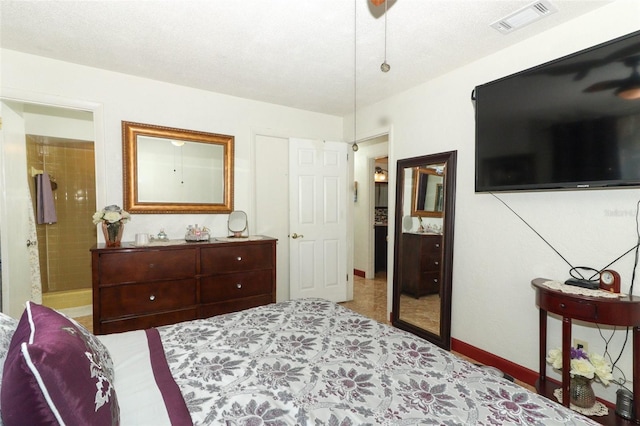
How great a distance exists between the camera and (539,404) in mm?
1032

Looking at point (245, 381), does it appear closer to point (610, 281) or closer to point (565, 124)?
point (610, 281)

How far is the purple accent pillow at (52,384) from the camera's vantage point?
67cm

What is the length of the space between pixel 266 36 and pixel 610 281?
9.07ft

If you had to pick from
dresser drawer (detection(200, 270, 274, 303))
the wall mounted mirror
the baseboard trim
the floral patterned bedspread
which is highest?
the wall mounted mirror

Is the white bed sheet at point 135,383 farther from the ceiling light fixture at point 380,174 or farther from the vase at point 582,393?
the ceiling light fixture at point 380,174

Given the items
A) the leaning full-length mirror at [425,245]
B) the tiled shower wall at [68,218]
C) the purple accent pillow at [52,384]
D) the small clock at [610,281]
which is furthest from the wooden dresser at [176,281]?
the small clock at [610,281]

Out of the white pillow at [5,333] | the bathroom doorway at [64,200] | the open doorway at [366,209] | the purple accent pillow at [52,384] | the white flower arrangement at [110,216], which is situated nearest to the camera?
the purple accent pillow at [52,384]

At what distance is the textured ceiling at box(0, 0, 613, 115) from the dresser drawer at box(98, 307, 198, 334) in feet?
7.20

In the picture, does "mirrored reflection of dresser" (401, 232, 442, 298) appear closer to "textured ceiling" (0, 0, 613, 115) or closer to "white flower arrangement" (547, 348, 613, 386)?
"white flower arrangement" (547, 348, 613, 386)

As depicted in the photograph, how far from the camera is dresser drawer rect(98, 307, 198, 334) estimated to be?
8.19ft

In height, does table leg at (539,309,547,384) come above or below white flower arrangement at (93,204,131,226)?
below

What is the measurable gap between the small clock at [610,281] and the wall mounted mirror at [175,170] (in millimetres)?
3200

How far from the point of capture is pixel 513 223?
240cm

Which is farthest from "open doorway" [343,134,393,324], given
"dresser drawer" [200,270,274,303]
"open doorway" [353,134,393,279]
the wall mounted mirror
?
the wall mounted mirror
